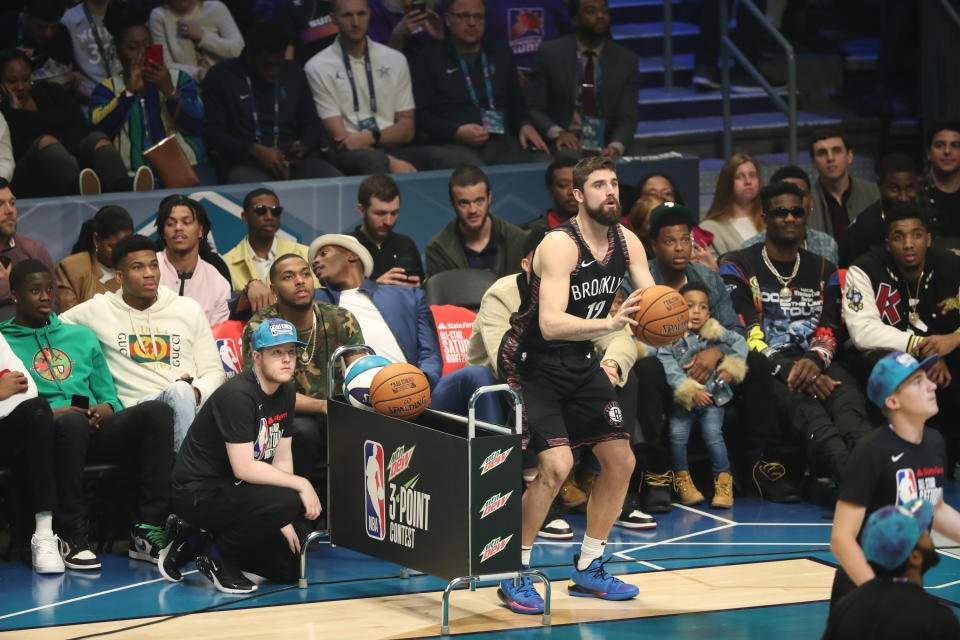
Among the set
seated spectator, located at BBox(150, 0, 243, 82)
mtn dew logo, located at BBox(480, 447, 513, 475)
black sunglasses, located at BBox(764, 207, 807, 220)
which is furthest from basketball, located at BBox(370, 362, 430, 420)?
seated spectator, located at BBox(150, 0, 243, 82)

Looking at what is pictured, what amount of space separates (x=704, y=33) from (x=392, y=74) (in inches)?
144

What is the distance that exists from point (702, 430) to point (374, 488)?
240 cm

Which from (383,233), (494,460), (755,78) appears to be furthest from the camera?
(755,78)

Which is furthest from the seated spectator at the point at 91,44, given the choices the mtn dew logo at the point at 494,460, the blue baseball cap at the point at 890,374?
the blue baseball cap at the point at 890,374

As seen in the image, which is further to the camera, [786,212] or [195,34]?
[195,34]

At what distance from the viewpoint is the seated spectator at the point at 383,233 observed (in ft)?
28.1

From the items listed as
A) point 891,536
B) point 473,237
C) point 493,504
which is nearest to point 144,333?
point 473,237

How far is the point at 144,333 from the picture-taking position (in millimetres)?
7367

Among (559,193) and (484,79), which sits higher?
(484,79)

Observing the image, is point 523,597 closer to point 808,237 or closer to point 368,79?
point 808,237

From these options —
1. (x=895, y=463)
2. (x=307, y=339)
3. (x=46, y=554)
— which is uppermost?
(x=307, y=339)

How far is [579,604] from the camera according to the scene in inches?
244

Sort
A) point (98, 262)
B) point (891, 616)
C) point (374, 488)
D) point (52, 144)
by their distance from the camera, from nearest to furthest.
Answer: point (891, 616) < point (374, 488) < point (98, 262) < point (52, 144)

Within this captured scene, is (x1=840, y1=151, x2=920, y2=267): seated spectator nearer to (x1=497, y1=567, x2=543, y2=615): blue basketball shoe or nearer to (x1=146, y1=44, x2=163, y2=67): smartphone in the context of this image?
(x1=497, y1=567, x2=543, y2=615): blue basketball shoe
